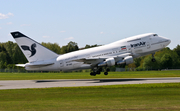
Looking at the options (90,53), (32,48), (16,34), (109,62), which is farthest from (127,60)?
(16,34)

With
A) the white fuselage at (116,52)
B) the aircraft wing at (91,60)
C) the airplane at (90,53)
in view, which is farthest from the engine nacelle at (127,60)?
the aircraft wing at (91,60)

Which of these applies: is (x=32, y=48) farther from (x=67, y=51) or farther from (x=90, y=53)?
(x=67, y=51)

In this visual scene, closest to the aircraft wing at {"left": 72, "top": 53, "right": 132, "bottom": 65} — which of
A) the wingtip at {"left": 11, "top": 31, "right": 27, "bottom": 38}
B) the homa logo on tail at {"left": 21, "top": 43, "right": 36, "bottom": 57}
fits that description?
the homa logo on tail at {"left": 21, "top": 43, "right": 36, "bottom": 57}

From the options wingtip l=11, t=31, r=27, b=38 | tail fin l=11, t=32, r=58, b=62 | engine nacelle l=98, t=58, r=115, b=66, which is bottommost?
engine nacelle l=98, t=58, r=115, b=66

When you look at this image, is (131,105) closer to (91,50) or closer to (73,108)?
(73,108)

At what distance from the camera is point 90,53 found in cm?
4997

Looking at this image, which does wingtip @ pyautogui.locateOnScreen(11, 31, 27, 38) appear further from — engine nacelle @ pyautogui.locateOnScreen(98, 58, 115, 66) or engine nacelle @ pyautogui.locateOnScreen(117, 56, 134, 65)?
engine nacelle @ pyautogui.locateOnScreen(117, 56, 134, 65)

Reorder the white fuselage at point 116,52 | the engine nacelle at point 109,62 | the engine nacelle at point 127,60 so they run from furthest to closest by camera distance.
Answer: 1. the white fuselage at point 116,52
2. the engine nacelle at point 109,62
3. the engine nacelle at point 127,60

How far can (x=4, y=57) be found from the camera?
155m

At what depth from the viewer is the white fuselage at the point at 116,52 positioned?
161ft

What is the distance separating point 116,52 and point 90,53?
5.16 metres

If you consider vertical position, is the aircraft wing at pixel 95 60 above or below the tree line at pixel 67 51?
below

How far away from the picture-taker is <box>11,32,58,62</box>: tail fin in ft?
159

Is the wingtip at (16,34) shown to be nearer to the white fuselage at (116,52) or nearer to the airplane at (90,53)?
the airplane at (90,53)
